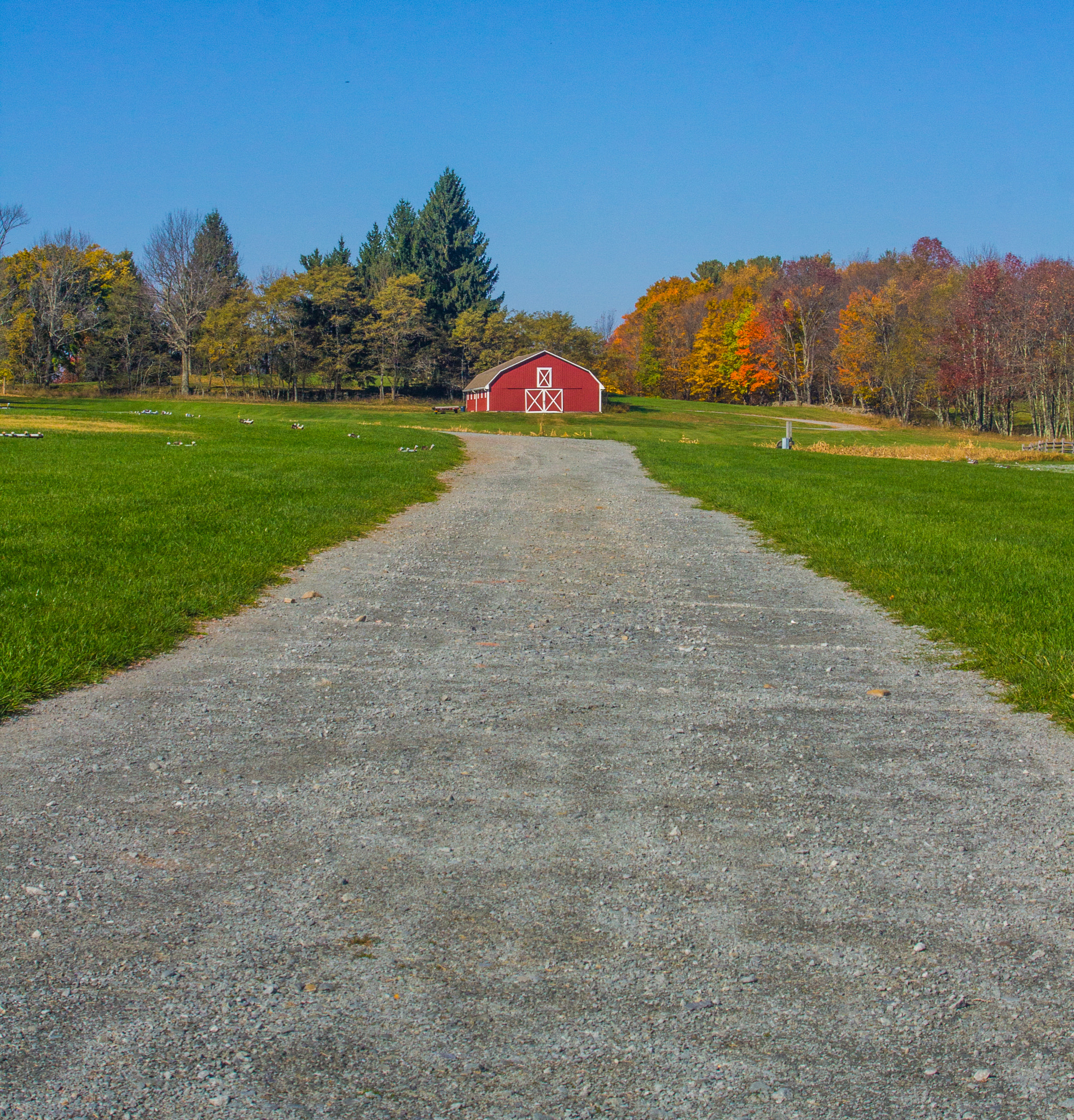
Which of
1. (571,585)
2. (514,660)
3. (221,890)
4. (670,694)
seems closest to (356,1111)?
(221,890)

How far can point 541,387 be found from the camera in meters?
71.8

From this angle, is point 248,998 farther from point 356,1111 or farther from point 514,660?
point 514,660

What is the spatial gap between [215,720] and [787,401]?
308 ft

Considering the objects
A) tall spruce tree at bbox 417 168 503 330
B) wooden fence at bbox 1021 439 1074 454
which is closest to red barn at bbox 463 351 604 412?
tall spruce tree at bbox 417 168 503 330

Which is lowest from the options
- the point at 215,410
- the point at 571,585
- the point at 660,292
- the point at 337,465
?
the point at 571,585

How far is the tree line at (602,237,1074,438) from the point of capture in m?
58.4

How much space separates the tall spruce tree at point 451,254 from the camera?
87.6 meters

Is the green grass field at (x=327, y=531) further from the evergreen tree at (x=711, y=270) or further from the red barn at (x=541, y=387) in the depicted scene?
the evergreen tree at (x=711, y=270)

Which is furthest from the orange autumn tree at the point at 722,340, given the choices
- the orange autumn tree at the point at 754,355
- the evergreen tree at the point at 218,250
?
the evergreen tree at the point at 218,250

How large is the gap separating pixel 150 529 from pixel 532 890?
870 centimetres

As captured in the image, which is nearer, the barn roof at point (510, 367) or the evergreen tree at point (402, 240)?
the barn roof at point (510, 367)

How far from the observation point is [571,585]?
896 cm

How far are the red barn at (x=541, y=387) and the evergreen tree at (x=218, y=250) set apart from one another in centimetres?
2597

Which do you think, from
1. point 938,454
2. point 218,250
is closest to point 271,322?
point 218,250
